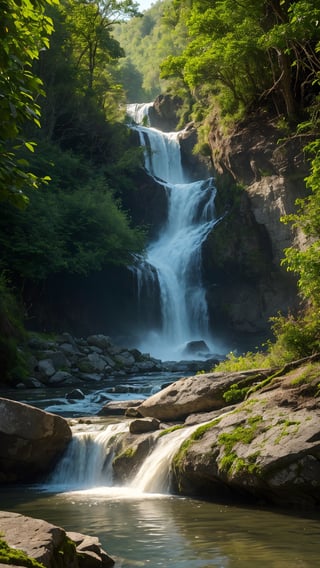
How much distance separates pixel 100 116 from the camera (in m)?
41.1

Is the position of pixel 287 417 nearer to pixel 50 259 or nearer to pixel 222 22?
pixel 222 22

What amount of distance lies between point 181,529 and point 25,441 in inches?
183

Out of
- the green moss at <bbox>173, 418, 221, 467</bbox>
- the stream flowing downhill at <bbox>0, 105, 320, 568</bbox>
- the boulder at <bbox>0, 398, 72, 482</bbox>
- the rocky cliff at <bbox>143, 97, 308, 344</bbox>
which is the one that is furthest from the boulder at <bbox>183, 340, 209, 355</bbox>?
the green moss at <bbox>173, 418, 221, 467</bbox>

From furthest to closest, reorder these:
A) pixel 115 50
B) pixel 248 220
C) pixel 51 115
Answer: pixel 115 50
pixel 51 115
pixel 248 220

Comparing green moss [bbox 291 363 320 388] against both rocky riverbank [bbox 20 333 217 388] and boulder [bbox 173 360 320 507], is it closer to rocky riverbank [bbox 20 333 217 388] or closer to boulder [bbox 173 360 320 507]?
boulder [bbox 173 360 320 507]

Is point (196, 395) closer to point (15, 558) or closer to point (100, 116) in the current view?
point (15, 558)

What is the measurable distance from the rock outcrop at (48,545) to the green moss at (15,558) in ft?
0.78

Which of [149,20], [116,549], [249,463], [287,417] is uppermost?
[149,20]

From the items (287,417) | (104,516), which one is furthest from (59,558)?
(287,417)

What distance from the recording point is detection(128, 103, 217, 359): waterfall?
34.6 m

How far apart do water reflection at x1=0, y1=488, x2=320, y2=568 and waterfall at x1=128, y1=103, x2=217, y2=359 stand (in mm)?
23118

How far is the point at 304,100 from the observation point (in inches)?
911

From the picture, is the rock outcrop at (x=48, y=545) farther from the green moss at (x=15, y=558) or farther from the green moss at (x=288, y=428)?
the green moss at (x=288, y=428)

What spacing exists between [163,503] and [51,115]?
31534 mm
